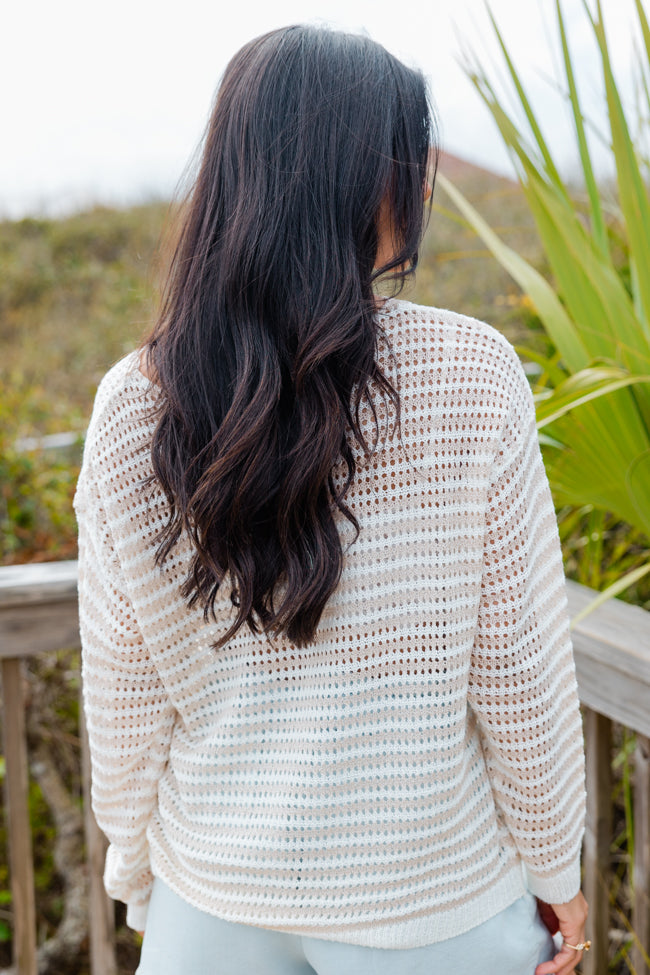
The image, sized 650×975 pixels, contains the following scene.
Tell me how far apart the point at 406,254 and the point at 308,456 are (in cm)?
27

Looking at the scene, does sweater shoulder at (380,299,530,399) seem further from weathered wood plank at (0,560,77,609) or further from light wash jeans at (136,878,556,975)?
weathered wood plank at (0,560,77,609)

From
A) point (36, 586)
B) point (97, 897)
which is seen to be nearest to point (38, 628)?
point (36, 586)

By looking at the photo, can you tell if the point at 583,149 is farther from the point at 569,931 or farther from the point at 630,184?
the point at 569,931

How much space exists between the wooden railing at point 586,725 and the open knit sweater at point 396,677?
0.84ft

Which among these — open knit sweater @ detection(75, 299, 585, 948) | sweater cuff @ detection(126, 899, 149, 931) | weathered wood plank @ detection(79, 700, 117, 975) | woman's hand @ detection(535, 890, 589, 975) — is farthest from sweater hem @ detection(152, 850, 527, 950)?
weathered wood plank @ detection(79, 700, 117, 975)

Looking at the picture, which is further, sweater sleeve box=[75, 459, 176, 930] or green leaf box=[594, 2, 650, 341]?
green leaf box=[594, 2, 650, 341]

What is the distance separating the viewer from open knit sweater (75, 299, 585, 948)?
902 mm

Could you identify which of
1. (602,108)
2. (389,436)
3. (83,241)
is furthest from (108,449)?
(83,241)

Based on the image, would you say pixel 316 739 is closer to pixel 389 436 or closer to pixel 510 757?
pixel 510 757

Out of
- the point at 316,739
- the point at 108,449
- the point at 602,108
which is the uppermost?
the point at 602,108

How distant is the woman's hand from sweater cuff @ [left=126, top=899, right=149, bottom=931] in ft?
1.88

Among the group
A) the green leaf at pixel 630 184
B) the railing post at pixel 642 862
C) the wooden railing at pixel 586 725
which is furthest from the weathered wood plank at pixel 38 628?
the green leaf at pixel 630 184

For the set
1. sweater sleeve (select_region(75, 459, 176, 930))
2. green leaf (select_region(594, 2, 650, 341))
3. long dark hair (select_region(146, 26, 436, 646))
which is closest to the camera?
long dark hair (select_region(146, 26, 436, 646))

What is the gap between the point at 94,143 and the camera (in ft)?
31.4
